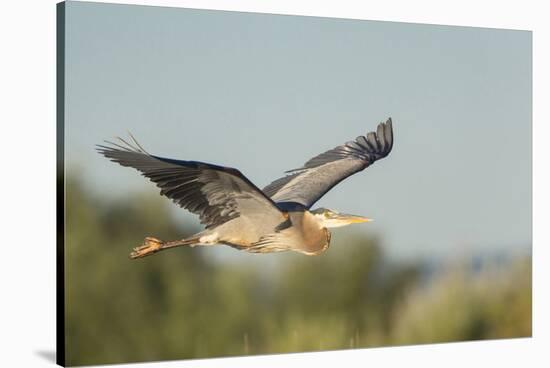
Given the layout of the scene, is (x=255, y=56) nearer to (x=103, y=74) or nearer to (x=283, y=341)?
(x=103, y=74)

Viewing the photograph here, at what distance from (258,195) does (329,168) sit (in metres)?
0.76

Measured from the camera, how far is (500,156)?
32.1ft

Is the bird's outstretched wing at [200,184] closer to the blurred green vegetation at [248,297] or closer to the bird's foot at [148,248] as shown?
the blurred green vegetation at [248,297]

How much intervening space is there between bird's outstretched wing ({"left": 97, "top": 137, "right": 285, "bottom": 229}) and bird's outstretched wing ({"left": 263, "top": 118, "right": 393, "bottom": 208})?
0.30 metres

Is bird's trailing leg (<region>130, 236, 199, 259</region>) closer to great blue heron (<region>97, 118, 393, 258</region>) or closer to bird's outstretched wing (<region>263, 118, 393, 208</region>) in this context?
great blue heron (<region>97, 118, 393, 258</region>)

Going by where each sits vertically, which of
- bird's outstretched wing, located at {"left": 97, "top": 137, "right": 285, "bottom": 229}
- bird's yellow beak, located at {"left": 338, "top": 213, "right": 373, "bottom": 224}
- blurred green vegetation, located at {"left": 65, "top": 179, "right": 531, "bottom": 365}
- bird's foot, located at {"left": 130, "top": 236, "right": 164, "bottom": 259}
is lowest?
blurred green vegetation, located at {"left": 65, "top": 179, "right": 531, "bottom": 365}

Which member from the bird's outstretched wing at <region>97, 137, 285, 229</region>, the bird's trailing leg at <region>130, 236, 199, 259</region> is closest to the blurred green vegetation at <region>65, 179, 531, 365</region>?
the bird's trailing leg at <region>130, 236, 199, 259</region>

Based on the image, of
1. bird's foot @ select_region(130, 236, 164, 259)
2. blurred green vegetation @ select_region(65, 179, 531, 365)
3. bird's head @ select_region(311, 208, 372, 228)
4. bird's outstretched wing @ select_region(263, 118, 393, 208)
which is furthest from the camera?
bird's head @ select_region(311, 208, 372, 228)

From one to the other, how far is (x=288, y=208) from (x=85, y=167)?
1451 mm

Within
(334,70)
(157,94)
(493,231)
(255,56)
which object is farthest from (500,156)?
(157,94)

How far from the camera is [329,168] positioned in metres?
9.12

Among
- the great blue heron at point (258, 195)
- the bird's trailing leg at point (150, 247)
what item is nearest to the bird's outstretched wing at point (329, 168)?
the great blue heron at point (258, 195)

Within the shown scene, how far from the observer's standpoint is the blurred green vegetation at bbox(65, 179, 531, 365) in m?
8.31

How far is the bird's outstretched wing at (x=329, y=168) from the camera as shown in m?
8.96
